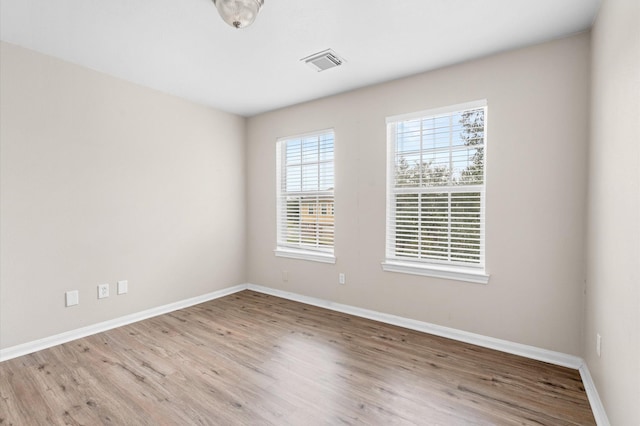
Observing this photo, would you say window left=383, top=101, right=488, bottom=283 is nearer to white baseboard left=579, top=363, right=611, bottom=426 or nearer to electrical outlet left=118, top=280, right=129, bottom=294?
white baseboard left=579, top=363, right=611, bottom=426

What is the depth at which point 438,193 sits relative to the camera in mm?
3088

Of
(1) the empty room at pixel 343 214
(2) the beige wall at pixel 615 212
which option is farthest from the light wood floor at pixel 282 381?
(2) the beige wall at pixel 615 212

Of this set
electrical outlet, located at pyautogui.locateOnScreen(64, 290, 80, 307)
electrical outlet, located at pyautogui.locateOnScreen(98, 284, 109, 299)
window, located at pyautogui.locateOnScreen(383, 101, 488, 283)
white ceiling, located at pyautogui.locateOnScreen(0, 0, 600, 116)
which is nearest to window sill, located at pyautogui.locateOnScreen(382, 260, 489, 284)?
window, located at pyautogui.locateOnScreen(383, 101, 488, 283)

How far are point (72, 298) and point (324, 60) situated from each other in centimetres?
324

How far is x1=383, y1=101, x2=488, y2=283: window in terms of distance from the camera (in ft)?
9.47

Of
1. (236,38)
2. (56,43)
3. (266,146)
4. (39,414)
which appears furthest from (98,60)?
(39,414)

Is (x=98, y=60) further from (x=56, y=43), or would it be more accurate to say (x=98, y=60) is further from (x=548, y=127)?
(x=548, y=127)

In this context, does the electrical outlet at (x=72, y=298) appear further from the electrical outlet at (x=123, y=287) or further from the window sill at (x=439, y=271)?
the window sill at (x=439, y=271)

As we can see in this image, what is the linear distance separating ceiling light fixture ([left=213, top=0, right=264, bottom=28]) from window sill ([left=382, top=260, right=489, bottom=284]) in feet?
8.37

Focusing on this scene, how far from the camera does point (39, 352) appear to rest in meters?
2.67

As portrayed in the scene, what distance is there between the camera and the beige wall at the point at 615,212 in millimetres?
1400

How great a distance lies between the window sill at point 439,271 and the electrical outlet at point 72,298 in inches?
120

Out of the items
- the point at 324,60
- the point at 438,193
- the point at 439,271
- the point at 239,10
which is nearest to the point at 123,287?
the point at 239,10

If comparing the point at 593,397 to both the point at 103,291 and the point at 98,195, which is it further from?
the point at 98,195
